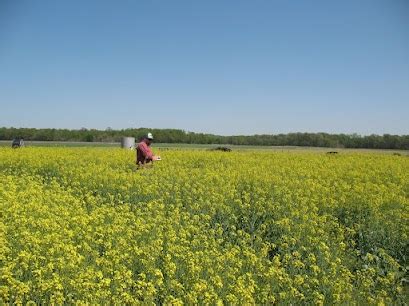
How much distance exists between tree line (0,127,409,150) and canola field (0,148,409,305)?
180 feet

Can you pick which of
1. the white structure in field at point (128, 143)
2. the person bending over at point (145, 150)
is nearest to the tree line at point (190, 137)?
the white structure in field at point (128, 143)

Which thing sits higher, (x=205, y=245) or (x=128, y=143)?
(x=128, y=143)

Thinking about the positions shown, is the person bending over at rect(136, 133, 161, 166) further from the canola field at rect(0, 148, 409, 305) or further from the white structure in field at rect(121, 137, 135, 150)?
the white structure in field at rect(121, 137, 135, 150)

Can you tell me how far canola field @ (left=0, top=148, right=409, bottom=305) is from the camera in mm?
5523

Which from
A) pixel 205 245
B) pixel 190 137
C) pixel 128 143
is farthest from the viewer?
pixel 190 137

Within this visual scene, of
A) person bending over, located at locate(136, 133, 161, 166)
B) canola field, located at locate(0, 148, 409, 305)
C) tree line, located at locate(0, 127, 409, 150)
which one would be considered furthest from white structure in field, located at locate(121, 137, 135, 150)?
tree line, located at locate(0, 127, 409, 150)

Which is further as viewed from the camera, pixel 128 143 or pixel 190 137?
pixel 190 137

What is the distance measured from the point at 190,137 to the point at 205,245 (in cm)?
7115

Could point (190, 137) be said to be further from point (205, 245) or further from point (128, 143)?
point (205, 245)

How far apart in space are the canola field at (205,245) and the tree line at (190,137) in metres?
54.9

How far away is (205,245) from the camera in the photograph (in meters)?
7.32

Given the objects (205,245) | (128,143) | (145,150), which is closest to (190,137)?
(128,143)

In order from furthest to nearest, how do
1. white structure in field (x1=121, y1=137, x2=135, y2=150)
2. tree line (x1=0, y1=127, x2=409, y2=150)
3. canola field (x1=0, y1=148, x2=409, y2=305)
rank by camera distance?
1. tree line (x1=0, y1=127, x2=409, y2=150)
2. white structure in field (x1=121, y1=137, x2=135, y2=150)
3. canola field (x1=0, y1=148, x2=409, y2=305)

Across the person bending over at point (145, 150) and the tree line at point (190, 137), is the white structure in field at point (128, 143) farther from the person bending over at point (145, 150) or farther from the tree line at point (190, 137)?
the tree line at point (190, 137)
